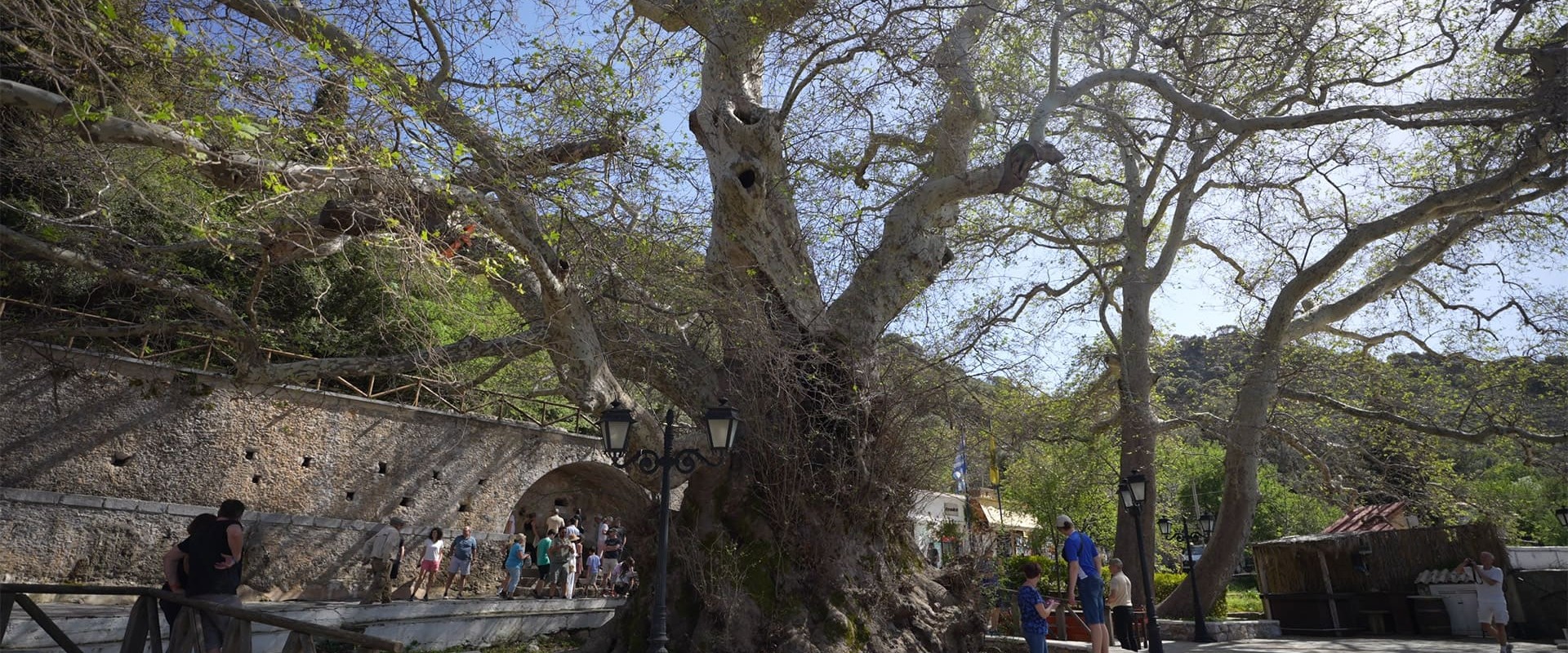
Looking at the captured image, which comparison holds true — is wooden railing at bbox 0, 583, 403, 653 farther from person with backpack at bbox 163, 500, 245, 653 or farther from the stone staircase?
the stone staircase

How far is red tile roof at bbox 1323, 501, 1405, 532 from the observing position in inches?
584

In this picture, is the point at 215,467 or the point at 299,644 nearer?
the point at 299,644

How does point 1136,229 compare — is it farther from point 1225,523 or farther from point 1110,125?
point 1225,523

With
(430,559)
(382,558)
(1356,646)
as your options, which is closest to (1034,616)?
(1356,646)

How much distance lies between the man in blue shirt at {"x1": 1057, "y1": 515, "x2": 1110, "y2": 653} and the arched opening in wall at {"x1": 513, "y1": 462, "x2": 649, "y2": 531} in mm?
11977

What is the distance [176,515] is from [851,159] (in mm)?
11479

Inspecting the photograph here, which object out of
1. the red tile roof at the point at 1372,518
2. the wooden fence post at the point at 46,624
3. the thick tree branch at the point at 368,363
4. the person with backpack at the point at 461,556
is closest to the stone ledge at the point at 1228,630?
the red tile roof at the point at 1372,518

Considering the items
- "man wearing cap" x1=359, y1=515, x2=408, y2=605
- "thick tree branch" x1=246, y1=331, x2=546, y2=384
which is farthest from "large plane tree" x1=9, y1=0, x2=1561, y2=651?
"man wearing cap" x1=359, y1=515, x2=408, y2=605

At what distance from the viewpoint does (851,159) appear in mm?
10625

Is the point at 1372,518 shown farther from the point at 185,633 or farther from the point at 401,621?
the point at 185,633

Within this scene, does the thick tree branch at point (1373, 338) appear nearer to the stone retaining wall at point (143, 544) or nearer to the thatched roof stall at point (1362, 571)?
the thatched roof stall at point (1362, 571)

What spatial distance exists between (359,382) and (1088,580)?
44.7ft

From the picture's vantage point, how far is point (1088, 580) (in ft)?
26.7

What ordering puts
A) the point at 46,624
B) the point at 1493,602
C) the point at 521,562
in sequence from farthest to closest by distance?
the point at 521,562
the point at 1493,602
the point at 46,624
